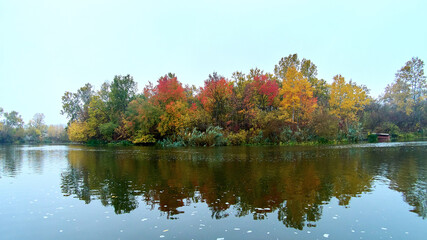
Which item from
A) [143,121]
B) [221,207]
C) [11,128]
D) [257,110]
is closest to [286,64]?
[257,110]

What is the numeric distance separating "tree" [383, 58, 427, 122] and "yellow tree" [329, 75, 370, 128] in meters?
14.3

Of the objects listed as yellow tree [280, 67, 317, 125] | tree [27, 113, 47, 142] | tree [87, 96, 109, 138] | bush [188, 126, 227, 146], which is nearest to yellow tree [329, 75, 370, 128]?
yellow tree [280, 67, 317, 125]

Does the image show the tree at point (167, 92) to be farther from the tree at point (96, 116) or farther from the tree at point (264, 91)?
the tree at point (96, 116)

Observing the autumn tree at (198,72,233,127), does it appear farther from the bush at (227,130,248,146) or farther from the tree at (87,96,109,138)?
the tree at (87,96,109,138)

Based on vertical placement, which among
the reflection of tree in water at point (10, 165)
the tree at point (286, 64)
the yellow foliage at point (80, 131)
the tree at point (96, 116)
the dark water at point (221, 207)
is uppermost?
the tree at point (286, 64)

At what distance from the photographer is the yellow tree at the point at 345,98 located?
4575cm

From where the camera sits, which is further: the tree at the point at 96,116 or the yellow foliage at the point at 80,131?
the yellow foliage at the point at 80,131

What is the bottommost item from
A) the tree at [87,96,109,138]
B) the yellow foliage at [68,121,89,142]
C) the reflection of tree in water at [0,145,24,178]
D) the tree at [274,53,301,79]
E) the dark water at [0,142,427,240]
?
the dark water at [0,142,427,240]

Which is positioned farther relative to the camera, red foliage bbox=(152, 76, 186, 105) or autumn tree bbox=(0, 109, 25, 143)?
autumn tree bbox=(0, 109, 25, 143)

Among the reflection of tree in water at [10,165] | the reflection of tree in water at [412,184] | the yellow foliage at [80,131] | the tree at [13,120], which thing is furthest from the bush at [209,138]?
the tree at [13,120]

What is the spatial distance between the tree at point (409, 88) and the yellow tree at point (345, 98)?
46.9 feet

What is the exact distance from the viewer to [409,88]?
178 feet

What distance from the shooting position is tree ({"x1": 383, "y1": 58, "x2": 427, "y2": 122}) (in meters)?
53.4

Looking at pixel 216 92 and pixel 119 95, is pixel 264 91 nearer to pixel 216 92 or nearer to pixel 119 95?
pixel 216 92
